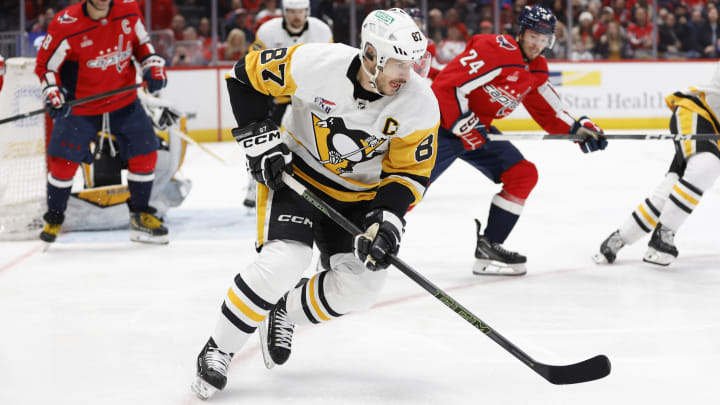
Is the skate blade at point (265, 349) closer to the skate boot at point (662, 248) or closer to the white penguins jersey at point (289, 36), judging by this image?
the skate boot at point (662, 248)

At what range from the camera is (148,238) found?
162 inches

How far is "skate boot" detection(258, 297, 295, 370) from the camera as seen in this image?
227cm

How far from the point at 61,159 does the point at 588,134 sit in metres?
2.40

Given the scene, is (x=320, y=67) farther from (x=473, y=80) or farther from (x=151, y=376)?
(x=473, y=80)

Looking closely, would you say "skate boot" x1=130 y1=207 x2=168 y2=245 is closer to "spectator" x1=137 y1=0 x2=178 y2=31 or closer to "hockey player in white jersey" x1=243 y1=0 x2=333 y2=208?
"hockey player in white jersey" x1=243 y1=0 x2=333 y2=208

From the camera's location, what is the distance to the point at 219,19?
28.4 ft

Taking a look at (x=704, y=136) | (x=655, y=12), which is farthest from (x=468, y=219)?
(x=655, y=12)

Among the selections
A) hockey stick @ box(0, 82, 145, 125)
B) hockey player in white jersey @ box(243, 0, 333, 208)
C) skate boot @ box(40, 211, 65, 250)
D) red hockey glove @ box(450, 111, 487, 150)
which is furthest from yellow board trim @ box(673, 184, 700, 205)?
skate boot @ box(40, 211, 65, 250)

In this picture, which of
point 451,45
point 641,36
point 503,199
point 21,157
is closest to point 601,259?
point 503,199

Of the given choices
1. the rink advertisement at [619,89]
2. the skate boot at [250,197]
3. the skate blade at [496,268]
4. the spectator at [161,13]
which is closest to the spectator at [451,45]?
the rink advertisement at [619,89]

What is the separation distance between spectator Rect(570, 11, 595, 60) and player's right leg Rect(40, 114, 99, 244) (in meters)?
6.35

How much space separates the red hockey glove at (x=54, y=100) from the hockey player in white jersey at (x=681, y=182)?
2.48 metres

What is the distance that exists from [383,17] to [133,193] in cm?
247

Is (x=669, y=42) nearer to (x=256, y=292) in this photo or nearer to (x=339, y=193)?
(x=339, y=193)
